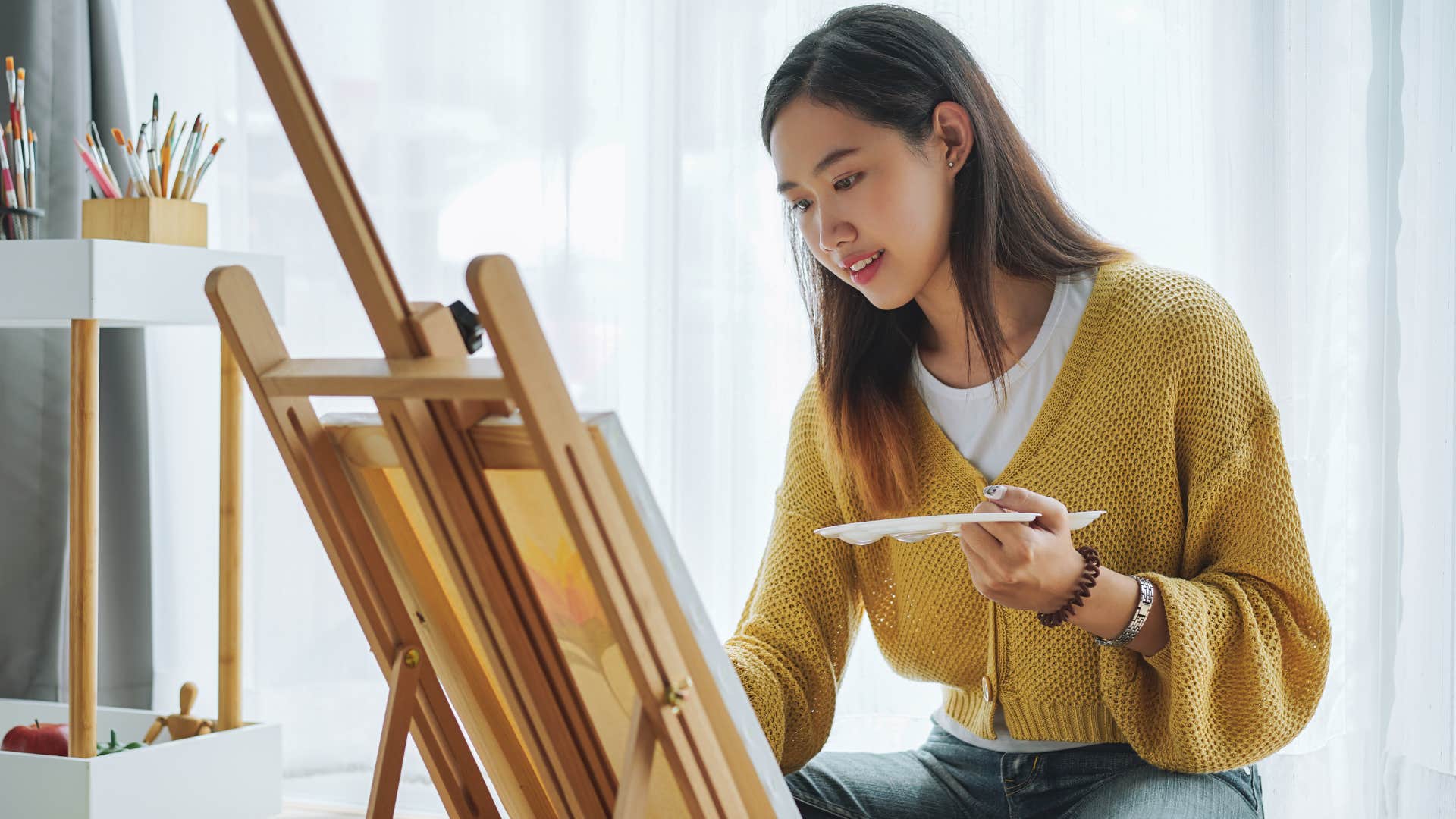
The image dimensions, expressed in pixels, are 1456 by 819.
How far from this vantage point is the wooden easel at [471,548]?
28.5 inches

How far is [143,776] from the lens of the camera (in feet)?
6.19

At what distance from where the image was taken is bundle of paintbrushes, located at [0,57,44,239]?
1.90 metres

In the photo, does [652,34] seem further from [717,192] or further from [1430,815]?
[1430,815]

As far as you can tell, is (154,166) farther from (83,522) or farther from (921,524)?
(921,524)

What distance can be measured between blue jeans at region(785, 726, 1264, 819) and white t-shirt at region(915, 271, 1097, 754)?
4 centimetres

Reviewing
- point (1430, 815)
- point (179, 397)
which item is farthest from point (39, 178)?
point (1430, 815)

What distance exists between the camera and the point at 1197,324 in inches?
49.6

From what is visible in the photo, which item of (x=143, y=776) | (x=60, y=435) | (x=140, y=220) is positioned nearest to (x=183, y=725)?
(x=143, y=776)

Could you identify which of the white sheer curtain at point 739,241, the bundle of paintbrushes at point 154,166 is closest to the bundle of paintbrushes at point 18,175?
the bundle of paintbrushes at point 154,166

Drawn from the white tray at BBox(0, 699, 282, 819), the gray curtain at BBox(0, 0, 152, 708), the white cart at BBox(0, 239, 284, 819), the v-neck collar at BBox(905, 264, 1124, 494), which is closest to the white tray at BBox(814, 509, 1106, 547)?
the v-neck collar at BBox(905, 264, 1124, 494)

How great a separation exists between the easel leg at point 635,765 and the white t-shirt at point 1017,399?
66 centimetres

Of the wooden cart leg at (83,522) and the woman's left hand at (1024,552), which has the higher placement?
the woman's left hand at (1024,552)

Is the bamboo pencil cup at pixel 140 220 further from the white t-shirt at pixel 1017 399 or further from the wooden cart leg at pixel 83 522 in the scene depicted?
the white t-shirt at pixel 1017 399

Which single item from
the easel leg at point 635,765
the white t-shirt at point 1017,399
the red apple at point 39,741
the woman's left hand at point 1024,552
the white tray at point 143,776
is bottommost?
the white tray at point 143,776
